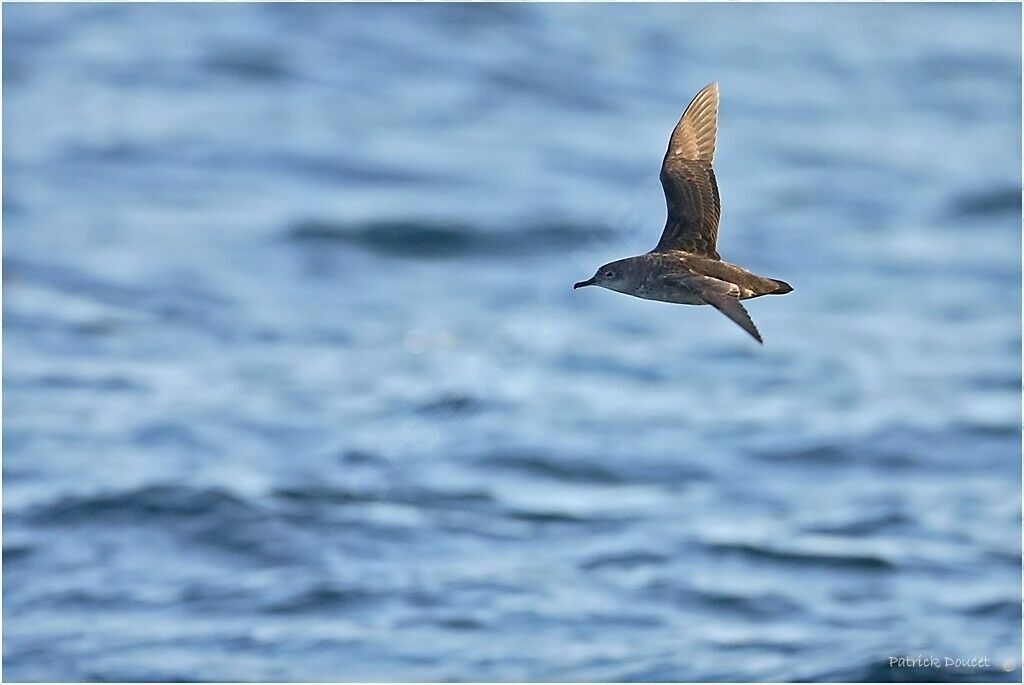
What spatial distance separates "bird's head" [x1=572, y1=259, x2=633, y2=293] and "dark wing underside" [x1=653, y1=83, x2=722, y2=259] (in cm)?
26

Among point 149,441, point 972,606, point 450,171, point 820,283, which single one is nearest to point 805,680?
point 972,606

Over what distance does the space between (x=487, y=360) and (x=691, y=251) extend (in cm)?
1827

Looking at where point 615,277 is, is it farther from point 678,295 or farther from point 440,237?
point 440,237

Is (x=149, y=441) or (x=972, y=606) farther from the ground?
(x=149, y=441)

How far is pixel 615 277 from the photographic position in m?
7.82

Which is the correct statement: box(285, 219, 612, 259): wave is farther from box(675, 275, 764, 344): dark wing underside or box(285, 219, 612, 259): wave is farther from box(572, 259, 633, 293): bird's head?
box(675, 275, 764, 344): dark wing underside

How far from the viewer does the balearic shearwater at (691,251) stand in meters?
7.36

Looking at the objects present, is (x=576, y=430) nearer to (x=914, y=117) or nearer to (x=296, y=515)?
(x=296, y=515)

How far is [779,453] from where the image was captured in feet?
75.9

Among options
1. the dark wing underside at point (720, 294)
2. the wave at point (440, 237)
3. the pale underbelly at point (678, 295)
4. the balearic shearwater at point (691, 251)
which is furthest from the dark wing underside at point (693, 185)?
the wave at point (440, 237)

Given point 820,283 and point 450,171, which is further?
point 450,171

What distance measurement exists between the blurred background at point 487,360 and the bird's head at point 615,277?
914 cm

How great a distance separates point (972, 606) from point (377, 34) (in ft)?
67.4

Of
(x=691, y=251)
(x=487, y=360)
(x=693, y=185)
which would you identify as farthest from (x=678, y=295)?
(x=487, y=360)
